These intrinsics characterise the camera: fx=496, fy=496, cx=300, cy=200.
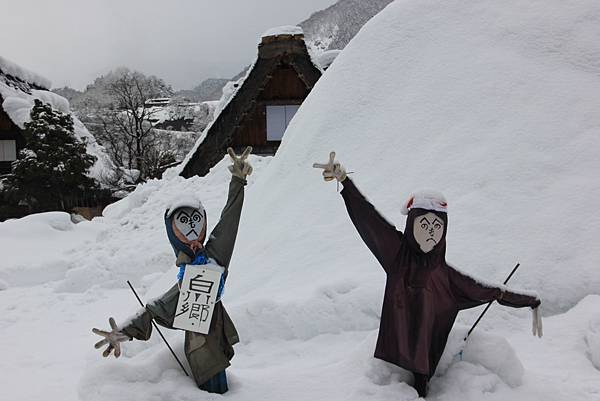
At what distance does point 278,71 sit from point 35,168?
886 centimetres

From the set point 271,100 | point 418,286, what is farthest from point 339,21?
point 418,286

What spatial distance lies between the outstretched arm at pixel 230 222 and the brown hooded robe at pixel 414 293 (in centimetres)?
62

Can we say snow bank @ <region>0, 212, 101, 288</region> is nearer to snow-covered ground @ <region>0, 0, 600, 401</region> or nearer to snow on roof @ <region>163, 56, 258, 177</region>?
snow-covered ground @ <region>0, 0, 600, 401</region>

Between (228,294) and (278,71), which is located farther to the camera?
(278,71)

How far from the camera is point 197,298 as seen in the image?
265 centimetres

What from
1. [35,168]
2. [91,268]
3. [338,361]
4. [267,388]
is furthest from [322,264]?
[35,168]

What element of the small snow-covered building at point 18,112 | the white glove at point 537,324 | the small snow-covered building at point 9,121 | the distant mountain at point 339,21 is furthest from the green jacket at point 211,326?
the distant mountain at point 339,21

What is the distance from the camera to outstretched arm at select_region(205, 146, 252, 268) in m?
2.80

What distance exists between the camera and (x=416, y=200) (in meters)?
2.64

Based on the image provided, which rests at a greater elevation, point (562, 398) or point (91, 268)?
point (562, 398)

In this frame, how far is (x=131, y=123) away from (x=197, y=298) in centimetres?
2226

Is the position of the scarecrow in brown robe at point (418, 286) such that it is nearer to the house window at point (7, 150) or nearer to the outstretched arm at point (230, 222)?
the outstretched arm at point (230, 222)

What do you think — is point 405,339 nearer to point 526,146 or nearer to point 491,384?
point 491,384

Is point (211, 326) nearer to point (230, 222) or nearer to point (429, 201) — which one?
point (230, 222)
